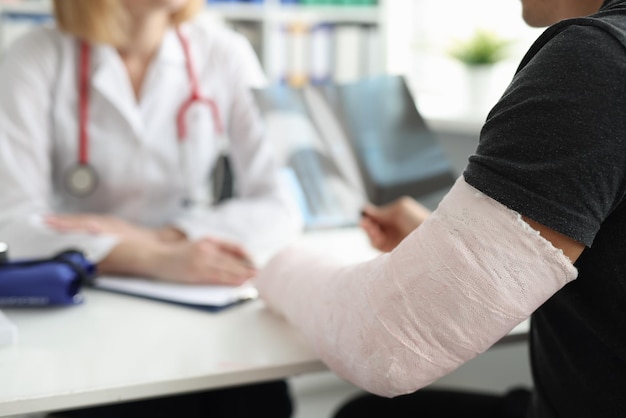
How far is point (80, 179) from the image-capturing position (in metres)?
1.66

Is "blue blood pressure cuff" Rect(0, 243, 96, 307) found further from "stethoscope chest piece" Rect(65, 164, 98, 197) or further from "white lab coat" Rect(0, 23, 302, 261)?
"stethoscope chest piece" Rect(65, 164, 98, 197)

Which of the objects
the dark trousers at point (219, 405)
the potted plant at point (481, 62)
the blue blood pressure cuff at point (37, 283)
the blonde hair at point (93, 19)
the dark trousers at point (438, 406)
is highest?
the blonde hair at point (93, 19)

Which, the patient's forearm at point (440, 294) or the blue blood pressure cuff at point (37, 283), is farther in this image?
the blue blood pressure cuff at point (37, 283)

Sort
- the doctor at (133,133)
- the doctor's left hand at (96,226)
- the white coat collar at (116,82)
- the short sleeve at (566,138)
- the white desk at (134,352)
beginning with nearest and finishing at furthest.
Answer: the short sleeve at (566,138) → the white desk at (134,352) → the doctor's left hand at (96,226) → the doctor at (133,133) → the white coat collar at (116,82)

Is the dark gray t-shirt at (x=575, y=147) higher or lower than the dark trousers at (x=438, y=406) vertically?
higher

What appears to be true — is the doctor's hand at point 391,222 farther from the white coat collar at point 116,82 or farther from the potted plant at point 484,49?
the potted plant at point 484,49

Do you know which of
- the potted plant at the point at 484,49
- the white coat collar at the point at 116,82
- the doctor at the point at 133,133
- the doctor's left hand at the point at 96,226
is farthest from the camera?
the potted plant at the point at 484,49

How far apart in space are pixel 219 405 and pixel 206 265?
253mm

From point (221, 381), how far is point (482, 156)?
0.43 m

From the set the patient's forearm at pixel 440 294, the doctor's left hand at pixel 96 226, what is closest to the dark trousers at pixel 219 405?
the doctor's left hand at pixel 96 226

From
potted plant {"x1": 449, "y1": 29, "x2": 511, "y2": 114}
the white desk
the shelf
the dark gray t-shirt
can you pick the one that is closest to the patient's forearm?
the dark gray t-shirt

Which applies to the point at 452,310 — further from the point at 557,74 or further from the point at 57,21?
the point at 57,21

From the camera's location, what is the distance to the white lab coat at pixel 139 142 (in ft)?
5.17

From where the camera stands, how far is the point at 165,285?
50.8 inches
